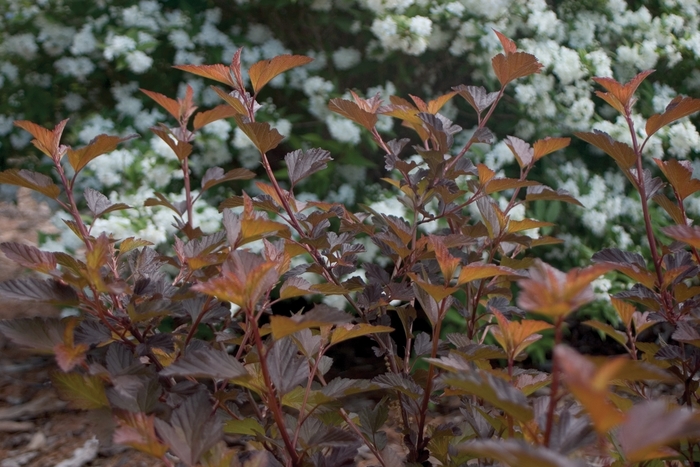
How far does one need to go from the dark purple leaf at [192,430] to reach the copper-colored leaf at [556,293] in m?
0.35

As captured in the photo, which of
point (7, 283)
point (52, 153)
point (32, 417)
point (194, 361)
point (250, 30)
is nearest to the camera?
point (194, 361)

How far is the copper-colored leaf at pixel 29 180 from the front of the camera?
2.95ft

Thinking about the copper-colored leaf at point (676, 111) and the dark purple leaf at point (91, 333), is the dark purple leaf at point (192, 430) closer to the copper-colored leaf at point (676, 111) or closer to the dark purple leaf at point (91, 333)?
the dark purple leaf at point (91, 333)

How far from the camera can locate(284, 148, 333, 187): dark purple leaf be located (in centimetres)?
107

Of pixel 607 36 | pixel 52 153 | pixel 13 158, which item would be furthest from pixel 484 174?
pixel 13 158

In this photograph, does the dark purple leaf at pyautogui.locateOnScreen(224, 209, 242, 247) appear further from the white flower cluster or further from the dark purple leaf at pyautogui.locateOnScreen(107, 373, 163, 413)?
the white flower cluster

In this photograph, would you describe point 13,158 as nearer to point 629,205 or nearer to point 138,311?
point 138,311

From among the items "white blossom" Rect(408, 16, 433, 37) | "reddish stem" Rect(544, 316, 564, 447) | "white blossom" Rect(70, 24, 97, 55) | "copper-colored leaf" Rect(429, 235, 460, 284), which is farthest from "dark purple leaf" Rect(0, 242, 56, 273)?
"white blossom" Rect(70, 24, 97, 55)

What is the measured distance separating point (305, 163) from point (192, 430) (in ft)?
1.78

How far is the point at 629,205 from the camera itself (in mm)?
2723

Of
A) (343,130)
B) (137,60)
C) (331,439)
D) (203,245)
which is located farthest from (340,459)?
(137,60)

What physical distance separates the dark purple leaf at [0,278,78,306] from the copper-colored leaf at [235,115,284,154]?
34cm

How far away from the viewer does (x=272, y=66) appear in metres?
0.97

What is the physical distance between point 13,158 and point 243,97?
2.29 meters
